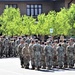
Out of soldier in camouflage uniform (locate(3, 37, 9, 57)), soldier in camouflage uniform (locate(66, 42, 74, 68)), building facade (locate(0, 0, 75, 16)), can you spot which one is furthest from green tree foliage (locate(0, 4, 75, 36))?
soldier in camouflage uniform (locate(66, 42, 74, 68))

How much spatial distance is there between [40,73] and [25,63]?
9.32 ft

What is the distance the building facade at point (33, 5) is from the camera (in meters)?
63.1

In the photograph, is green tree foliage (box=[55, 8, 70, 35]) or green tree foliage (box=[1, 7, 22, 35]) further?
green tree foliage (box=[1, 7, 22, 35])

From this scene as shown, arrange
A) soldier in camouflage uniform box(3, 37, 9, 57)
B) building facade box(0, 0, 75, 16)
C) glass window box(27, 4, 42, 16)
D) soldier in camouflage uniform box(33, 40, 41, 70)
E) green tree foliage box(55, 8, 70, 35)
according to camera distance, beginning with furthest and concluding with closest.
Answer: glass window box(27, 4, 42, 16) → building facade box(0, 0, 75, 16) → green tree foliage box(55, 8, 70, 35) → soldier in camouflage uniform box(3, 37, 9, 57) → soldier in camouflage uniform box(33, 40, 41, 70)

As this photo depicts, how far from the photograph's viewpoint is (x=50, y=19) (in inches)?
1961

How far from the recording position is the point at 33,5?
64562 mm

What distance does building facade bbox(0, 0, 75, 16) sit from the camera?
207 ft

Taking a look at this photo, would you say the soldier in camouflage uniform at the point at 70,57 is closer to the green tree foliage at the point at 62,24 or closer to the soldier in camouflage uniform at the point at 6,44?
the soldier in camouflage uniform at the point at 6,44

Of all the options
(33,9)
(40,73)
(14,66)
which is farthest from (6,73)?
(33,9)

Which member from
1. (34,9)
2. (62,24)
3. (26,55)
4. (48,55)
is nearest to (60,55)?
(48,55)

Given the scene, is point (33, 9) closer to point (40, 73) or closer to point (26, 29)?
point (26, 29)

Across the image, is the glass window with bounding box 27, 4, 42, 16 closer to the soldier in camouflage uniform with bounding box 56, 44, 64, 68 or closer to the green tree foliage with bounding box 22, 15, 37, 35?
the green tree foliage with bounding box 22, 15, 37, 35

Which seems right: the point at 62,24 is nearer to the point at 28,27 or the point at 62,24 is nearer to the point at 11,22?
the point at 28,27

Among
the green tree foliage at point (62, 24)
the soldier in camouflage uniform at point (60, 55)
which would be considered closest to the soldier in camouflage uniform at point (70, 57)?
the soldier in camouflage uniform at point (60, 55)
